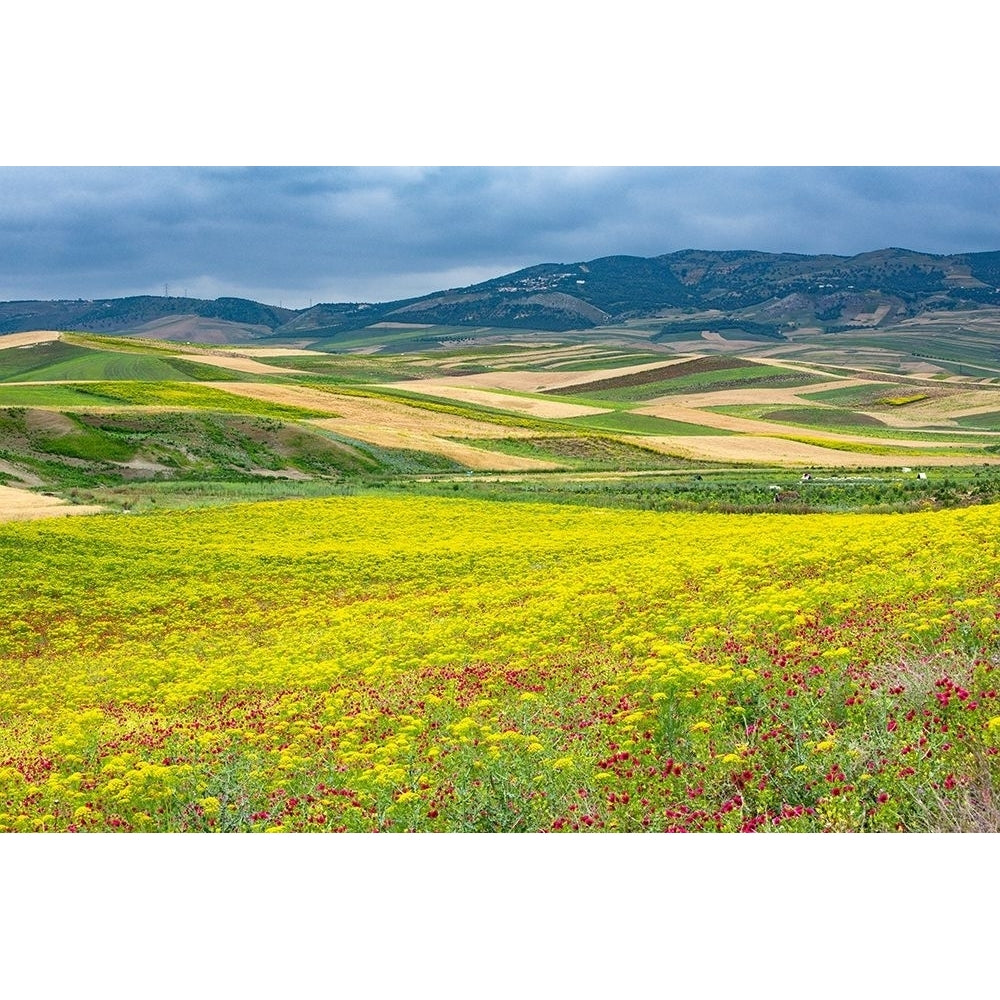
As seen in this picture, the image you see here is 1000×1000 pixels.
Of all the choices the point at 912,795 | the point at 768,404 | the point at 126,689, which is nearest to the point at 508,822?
the point at 912,795

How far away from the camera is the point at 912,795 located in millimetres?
10344

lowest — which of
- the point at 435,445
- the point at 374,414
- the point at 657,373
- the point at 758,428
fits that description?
the point at 758,428

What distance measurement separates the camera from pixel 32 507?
32.5m

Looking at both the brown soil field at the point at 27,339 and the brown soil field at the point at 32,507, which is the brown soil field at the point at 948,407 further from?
the brown soil field at the point at 27,339

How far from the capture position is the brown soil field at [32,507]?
2974 centimetres

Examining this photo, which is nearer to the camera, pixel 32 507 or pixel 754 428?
pixel 32 507

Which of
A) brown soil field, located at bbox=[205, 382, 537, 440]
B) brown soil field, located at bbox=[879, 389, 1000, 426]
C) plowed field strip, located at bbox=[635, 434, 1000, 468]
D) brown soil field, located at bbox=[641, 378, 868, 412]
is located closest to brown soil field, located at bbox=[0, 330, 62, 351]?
brown soil field, located at bbox=[205, 382, 537, 440]

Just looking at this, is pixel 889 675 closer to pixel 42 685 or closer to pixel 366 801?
pixel 366 801

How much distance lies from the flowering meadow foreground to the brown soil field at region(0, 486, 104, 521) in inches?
269

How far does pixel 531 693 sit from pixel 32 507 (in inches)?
946

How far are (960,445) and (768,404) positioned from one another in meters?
48.9

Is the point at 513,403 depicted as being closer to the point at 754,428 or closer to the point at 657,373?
the point at 754,428

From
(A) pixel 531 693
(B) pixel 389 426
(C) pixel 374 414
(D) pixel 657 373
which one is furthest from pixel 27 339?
(A) pixel 531 693

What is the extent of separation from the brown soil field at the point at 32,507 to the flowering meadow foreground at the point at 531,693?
6.82m
